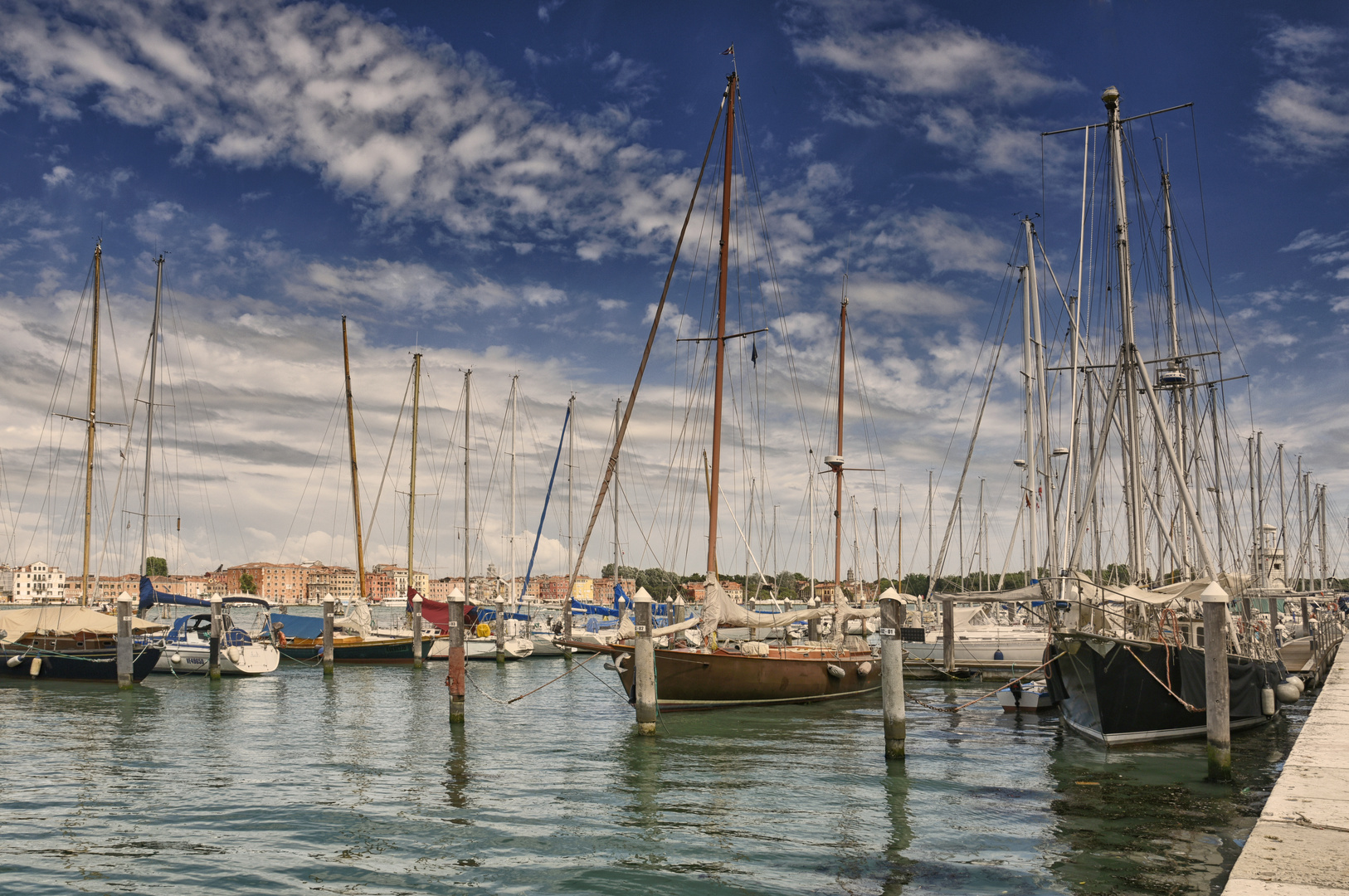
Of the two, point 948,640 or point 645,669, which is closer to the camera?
point 645,669

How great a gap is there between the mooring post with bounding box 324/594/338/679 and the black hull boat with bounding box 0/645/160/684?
6235 millimetres

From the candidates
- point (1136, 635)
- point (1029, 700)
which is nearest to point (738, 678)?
point (1029, 700)

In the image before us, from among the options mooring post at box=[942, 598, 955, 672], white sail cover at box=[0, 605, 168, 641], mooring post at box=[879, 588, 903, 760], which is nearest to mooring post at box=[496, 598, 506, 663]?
white sail cover at box=[0, 605, 168, 641]

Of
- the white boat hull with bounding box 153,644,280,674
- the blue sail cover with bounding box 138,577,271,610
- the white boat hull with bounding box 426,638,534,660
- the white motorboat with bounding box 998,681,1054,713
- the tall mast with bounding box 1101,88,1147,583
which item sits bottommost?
the white boat hull with bounding box 426,638,534,660

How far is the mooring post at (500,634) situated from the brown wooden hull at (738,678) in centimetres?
2037

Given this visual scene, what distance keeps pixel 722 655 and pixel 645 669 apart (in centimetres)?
528

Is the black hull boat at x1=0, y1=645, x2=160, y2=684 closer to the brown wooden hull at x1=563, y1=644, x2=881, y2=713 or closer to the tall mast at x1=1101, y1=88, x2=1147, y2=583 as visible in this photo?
the brown wooden hull at x1=563, y1=644, x2=881, y2=713

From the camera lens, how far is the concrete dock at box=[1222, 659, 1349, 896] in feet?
21.8

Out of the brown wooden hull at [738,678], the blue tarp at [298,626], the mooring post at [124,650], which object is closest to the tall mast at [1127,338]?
the brown wooden hull at [738,678]

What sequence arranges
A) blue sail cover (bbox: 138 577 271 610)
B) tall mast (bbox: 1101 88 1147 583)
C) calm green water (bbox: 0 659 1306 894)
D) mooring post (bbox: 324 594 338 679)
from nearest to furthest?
calm green water (bbox: 0 659 1306 894)
tall mast (bbox: 1101 88 1147 583)
mooring post (bbox: 324 594 338 679)
blue sail cover (bbox: 138 577 271 610)

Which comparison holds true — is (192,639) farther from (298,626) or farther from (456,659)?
(456,659)

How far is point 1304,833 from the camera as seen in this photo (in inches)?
320

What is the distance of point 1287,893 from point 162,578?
213m

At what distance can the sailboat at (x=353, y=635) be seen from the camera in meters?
43.0
